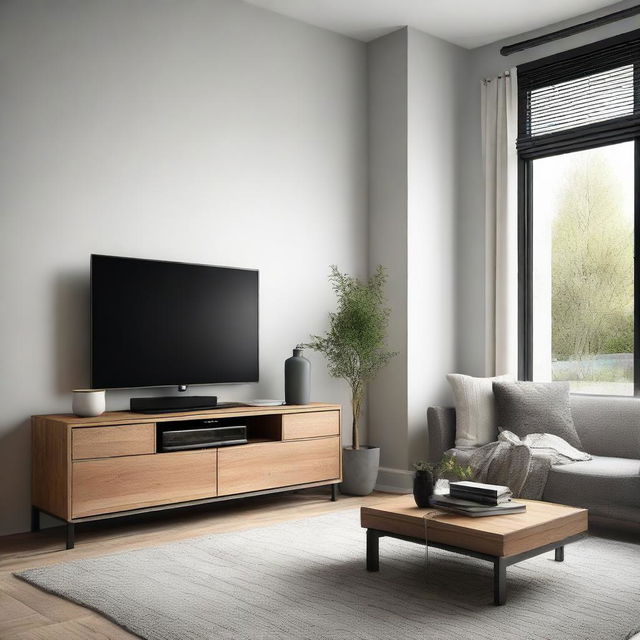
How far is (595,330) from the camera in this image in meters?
5.08

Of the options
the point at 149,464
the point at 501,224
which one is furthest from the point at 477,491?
the point at 501,224

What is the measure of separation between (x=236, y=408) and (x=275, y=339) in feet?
2.58

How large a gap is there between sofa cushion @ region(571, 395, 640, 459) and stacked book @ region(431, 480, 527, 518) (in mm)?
1529

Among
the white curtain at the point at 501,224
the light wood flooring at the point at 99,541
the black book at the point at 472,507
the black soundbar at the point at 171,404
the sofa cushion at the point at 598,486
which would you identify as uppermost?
the white curtain at the point at 501,224

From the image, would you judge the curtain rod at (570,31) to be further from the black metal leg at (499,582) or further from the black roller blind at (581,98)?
the black metal leg at (499,582)

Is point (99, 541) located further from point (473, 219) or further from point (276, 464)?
point (473, 219)

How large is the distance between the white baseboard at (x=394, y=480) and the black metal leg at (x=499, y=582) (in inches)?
91.9

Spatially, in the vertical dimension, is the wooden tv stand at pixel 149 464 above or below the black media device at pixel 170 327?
below

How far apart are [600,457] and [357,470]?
4.99 feet

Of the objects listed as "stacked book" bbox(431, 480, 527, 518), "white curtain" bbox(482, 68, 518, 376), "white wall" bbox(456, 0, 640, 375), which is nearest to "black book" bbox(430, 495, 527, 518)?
"stacked book" bbox(431, 480, 527, 518)

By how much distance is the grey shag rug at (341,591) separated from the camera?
101 inches

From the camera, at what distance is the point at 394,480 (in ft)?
17.3


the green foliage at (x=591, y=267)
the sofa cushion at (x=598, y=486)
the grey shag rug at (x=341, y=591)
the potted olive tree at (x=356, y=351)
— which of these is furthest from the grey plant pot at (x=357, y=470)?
the green foliage at (x=591, y=267)

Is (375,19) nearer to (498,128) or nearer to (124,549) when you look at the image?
(498,128)
